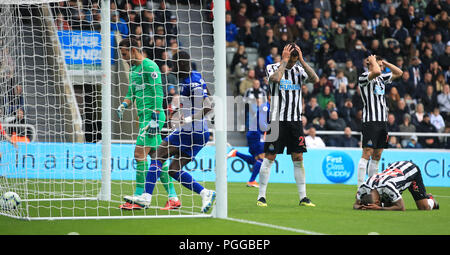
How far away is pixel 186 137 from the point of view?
26.7 ft

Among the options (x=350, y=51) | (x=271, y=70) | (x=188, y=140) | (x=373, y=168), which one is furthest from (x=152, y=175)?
(x=350, y=51)

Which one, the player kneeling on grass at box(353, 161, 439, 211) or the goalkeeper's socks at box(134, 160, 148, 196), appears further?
the goalkeeper's socks at box(134, 160, 148, 196)

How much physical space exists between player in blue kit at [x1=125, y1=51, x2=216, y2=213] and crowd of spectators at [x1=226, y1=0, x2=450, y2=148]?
853cm

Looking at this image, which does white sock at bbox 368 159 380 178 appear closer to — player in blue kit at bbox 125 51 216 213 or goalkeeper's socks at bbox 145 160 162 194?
player in blue kit at bbox 125 51 216 213

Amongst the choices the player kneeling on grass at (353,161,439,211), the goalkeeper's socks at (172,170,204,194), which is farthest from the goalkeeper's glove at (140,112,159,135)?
the player kneeling on grass at (353,161,439,211)

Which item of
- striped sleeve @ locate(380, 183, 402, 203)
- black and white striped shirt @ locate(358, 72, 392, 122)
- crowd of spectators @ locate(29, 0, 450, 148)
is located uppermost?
crowd of spectators @ locate(29, 0, 450, 148)

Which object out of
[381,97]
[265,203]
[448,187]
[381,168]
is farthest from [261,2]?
[265,203]

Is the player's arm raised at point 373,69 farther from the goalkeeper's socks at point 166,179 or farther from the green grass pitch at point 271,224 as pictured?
the goalkeeper's socks at point 166,179

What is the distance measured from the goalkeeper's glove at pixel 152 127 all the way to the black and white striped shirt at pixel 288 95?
5.57 ft

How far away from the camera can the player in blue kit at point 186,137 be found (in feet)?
26.3

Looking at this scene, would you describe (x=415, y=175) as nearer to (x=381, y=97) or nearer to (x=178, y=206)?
(x=381, y=97)

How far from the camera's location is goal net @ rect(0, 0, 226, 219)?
343 inches
